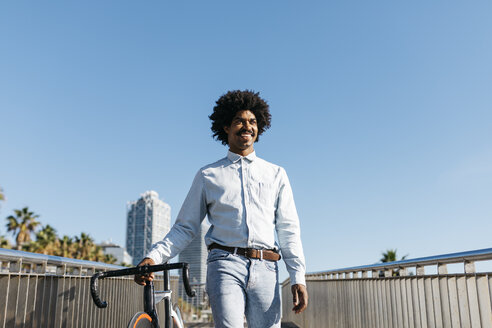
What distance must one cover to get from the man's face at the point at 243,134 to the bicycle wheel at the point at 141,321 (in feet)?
4.23

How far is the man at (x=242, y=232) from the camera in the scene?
9.58ft

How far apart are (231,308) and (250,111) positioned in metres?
1.43

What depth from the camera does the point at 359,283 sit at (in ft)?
19.6

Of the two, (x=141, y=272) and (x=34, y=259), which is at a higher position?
(x=34, y=259)

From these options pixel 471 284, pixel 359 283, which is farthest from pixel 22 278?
pixel 359 283

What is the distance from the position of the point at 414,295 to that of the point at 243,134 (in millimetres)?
2139

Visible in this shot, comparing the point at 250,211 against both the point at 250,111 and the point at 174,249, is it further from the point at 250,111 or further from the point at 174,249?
the point at 250,111

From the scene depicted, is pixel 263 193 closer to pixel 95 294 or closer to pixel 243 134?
pixel 243 134

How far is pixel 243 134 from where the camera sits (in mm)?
3363

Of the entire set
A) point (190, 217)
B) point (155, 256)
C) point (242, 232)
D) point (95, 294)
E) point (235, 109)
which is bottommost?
point (95, 294)

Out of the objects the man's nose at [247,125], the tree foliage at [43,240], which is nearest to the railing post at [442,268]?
the man's nose at [247,125]

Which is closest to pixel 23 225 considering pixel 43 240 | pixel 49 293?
pixel 43 240

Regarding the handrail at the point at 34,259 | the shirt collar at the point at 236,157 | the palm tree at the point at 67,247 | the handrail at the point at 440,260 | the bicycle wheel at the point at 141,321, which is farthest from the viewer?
the palm tree at the point at 67,247

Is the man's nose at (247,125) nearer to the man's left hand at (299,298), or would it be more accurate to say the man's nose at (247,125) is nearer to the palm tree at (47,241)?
the man's left hand at (299,298)
